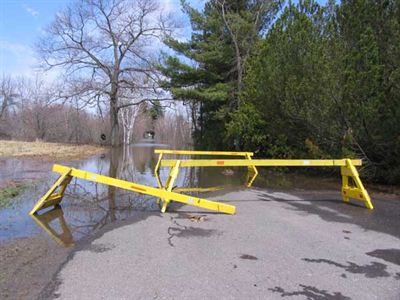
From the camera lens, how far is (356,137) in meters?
10.8

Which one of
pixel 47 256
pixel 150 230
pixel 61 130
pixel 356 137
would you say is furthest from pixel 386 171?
pixel 61 130

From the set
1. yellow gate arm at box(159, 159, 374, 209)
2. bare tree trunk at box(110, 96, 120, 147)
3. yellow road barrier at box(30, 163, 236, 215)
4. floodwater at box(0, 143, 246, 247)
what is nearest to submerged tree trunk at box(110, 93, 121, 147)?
bare tree trunk at box(110, 96, 120, 147)

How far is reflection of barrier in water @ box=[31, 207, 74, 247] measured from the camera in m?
5.18

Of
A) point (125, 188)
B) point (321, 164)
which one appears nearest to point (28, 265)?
point (125, 188)

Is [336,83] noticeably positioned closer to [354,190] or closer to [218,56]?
[354,190]

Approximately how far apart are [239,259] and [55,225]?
10.9 ft

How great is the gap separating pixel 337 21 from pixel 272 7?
1401 centimetres

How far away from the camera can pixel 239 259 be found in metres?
4.37

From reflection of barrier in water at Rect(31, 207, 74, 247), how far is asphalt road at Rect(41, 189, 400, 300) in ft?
1.55

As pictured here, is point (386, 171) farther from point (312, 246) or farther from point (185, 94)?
point (185, 94)

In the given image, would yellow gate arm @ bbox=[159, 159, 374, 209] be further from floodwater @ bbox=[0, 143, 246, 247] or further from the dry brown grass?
the dry brown grass

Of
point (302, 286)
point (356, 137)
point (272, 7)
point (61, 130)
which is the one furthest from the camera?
point (61, 130)

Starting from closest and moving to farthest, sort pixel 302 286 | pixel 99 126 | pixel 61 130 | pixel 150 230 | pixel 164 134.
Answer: pixel 302 286
pixel 150 230
pixel 61 130
pixel 99 126
pixel 164 134

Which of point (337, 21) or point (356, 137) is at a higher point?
point (337, 21)
